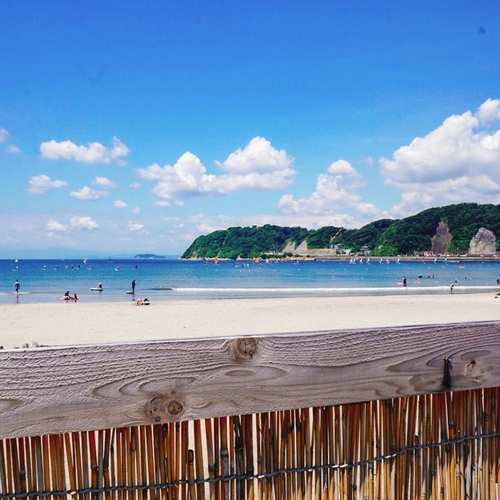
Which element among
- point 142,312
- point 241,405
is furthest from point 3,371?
point 142,312

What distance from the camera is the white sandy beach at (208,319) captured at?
15.8 meters

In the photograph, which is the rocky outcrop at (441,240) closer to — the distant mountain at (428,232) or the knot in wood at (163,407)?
the distant mountain at (428,232)

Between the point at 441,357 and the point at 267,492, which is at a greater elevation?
the point at 441,357

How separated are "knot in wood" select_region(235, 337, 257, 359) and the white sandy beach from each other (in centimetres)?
1246

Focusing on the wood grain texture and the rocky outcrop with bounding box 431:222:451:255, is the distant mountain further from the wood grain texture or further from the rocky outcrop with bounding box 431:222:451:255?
the wood grain texture

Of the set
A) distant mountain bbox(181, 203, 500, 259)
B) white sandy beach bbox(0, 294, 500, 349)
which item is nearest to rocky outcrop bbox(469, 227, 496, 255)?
distant mountain bbox(181, 203, 500, 259)

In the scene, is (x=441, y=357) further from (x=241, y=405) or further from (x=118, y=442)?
(x=118, y=442)

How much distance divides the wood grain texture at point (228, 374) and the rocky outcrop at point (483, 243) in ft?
544

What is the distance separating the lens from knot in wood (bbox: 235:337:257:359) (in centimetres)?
138

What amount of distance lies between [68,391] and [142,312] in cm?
2270

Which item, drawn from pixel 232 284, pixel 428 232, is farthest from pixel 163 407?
pixel 428 232

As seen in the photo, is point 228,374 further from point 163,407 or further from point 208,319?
point 208,319

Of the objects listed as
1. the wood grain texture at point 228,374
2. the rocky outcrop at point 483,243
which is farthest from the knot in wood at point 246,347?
the rocky outcrop at point 483,243

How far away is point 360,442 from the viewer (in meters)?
1.68
